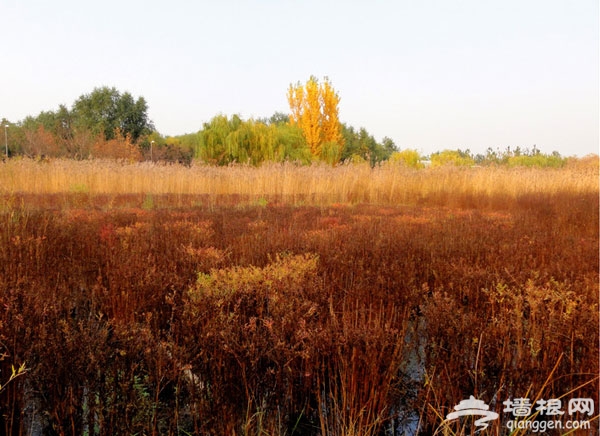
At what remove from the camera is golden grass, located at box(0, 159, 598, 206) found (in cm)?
1319

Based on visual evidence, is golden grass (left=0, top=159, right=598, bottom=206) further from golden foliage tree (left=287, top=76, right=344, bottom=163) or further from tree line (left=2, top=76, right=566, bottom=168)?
golden foliage tree (left=287, top=76, right=344, bottom=163)

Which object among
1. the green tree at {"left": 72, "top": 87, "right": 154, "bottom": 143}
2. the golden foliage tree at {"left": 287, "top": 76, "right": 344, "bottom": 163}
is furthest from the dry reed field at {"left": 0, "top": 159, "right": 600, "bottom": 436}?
the green tree at {"left": 72, "top": 87, "right": 154, "bottom": 143}

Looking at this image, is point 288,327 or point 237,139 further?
point 237,139

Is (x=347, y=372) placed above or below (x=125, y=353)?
below

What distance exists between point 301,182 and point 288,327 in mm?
11346

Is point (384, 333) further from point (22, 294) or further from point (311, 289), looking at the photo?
point (22, 294)

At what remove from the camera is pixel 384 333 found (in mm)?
2396

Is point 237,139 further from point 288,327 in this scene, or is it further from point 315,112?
point 288,327

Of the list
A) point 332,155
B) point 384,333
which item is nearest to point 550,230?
point 384,333

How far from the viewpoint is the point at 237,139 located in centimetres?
2175

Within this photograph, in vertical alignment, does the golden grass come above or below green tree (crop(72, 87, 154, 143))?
below

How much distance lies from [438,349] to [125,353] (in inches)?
65.3

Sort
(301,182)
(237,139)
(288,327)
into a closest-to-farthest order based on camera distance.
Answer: (288,327) < (301,182) < (237,139)

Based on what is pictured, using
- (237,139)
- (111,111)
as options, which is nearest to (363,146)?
(237,139)
